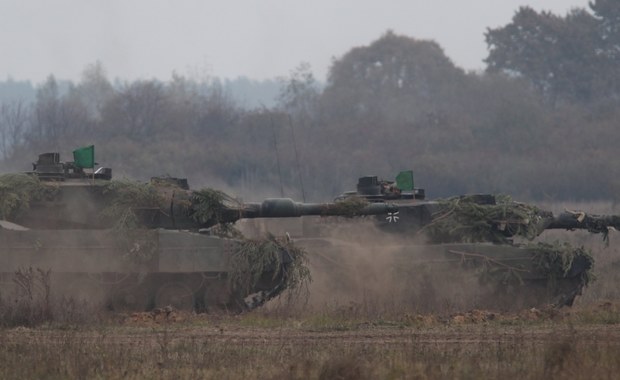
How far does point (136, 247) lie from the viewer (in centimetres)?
2014

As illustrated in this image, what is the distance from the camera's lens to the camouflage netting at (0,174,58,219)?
20359 mm

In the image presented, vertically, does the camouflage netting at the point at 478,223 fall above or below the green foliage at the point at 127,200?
below

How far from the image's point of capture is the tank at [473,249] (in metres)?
22.2

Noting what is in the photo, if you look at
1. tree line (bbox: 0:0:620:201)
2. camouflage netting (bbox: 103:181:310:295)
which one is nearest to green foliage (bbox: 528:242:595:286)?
camouflage netting (bbox: 103:181:310:295)

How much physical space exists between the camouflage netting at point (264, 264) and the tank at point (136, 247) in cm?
2

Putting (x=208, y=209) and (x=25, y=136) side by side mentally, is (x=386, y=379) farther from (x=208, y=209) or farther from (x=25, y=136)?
(x=25, y=136)

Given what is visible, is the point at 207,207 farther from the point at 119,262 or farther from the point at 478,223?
the point at 478,223

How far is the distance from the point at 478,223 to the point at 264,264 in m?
4.84

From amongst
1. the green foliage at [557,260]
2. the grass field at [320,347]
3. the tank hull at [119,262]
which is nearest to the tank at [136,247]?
the tank hull at [119,262]

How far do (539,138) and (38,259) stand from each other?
123 ft

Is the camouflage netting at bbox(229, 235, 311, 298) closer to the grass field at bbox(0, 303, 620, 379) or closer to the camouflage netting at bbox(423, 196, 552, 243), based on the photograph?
the grass field at bbox(0, 303, 620, 379)

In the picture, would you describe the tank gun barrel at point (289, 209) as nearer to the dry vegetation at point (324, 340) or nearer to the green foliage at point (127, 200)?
the dry vegetation at point (324, 340)

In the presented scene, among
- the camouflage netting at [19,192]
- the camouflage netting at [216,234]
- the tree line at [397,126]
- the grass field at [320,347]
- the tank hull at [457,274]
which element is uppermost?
the tree line at [397,126]

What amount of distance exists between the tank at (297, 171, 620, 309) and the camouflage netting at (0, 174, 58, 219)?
4687mm
